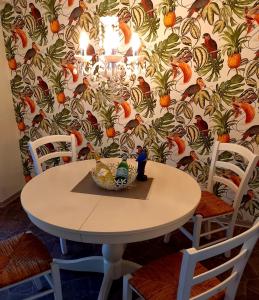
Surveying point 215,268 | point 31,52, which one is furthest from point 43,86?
point 215,268

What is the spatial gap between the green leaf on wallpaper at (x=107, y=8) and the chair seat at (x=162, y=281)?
2129mm

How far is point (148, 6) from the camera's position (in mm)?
2408

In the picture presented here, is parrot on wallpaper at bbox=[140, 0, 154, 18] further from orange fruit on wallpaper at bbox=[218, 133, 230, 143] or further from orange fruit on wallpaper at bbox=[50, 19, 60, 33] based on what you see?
orange fruit on wallpaper at bbox=[218, 133, 230, 143]

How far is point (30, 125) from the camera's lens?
3119 mm

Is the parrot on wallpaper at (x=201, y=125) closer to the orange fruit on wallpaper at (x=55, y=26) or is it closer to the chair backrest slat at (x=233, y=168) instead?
the chair backrest slat at (x=233, y=168)

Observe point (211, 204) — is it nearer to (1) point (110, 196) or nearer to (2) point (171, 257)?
(2) point (171, 257)

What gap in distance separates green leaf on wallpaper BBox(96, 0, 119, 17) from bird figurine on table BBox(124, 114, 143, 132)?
38.2 inches

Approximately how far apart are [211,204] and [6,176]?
2199 millimetres

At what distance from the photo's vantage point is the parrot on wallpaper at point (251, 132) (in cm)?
244

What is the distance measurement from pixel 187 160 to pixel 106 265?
1.30 metres

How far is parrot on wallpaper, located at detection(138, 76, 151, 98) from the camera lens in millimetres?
2625

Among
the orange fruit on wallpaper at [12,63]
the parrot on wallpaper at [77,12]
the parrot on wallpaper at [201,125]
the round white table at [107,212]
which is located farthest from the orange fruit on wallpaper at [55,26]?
the parrot on wallpaper at [201,125]

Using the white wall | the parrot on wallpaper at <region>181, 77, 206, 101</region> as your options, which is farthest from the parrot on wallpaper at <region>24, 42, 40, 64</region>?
the parrot on wallpaper at <region>181, 77, 206, 101</region>

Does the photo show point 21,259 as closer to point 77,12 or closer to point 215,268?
point 215,268
